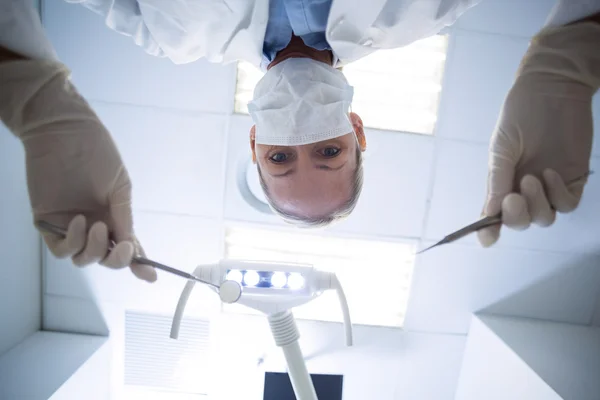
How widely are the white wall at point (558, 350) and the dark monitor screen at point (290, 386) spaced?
573mm

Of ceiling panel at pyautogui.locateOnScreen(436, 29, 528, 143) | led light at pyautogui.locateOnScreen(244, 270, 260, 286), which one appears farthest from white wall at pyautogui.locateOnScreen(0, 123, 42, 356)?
ceiling panel at pyautogui.locateOnScreen(436, 29, 528, 143)

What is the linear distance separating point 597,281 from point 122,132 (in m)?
1.61

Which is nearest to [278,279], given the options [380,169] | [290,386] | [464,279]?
[380,169]

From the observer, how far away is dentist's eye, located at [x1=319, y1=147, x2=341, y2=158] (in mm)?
909

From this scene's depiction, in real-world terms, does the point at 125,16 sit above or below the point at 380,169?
above

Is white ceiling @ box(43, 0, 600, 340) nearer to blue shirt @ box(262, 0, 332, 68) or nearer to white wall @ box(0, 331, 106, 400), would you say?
white wall @ box(0, 331, 106, 400)

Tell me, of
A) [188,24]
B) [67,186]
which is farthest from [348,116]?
[67,186]

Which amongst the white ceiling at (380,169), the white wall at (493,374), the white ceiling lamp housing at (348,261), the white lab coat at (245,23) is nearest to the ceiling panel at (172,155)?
the white ceiling at (380,169)

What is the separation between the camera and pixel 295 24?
87 centimetres

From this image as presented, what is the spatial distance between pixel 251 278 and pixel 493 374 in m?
0.91

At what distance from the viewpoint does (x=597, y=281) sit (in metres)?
1.33

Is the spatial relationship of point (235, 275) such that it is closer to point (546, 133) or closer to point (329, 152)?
point (329, 152)

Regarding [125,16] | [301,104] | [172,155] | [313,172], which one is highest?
[125,16]

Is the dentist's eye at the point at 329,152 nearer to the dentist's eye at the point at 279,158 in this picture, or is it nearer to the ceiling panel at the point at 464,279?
the dentist's eye at the point at 279,158
